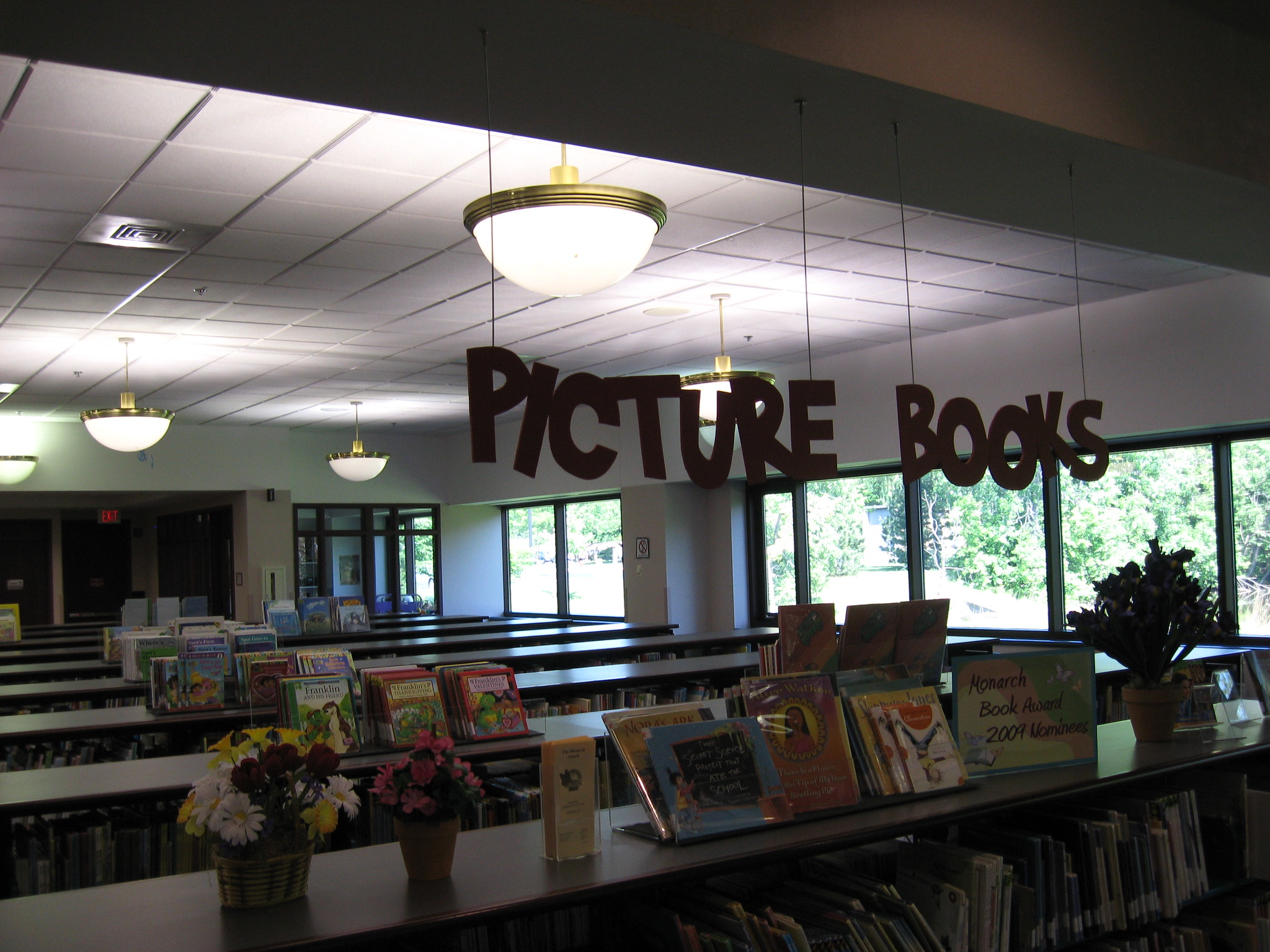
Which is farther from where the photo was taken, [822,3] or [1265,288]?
[1265,288]

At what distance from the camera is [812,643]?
2.87m

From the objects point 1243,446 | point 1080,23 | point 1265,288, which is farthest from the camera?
point 1243,446

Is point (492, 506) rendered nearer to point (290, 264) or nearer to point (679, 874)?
point (290, 264)

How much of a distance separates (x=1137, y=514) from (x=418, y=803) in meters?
7.39

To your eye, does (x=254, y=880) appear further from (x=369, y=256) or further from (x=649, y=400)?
(x=369, y=256)

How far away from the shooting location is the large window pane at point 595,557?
42.4 ft

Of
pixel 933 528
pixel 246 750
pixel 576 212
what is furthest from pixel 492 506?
pixel 246 750

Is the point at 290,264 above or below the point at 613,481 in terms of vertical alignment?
above

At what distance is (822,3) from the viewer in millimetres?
2766

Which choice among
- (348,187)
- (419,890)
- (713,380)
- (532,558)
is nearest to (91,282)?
(348,187)

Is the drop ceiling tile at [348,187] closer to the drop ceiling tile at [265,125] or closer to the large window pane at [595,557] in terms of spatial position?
the drop ceiling tile at [265,125]

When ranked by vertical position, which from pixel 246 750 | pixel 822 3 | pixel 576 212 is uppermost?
pixel 822 3

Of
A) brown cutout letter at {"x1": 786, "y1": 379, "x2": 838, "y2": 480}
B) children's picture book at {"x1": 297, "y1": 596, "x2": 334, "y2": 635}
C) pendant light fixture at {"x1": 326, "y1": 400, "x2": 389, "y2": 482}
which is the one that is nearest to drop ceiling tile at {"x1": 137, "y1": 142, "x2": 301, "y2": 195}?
brown cutout letter at {"x1": 786, "y1": 379, "x2": 838, "y2": 480}

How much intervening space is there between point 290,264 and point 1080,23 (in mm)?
4481
